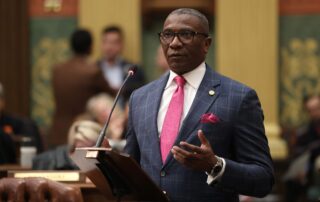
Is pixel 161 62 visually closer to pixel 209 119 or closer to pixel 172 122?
pixel 172 122

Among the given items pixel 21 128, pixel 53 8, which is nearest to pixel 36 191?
pixel 21 128

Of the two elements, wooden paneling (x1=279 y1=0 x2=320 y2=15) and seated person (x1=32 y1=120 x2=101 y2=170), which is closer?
seated person (x1=32 y1=120 x2=101 y2=170)

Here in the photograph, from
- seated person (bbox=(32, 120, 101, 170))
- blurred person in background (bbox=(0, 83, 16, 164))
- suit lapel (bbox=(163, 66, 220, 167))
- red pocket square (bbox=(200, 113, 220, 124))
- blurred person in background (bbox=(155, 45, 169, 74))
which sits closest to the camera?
red pocket square (bbox=(200, 113, 220, 124))

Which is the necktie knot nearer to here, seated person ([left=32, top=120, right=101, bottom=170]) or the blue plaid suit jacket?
the blue plaid suit jacket

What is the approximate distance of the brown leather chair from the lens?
5105mm

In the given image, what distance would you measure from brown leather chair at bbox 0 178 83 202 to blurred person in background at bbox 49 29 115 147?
4593 mm

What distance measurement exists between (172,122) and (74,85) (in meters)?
4.84

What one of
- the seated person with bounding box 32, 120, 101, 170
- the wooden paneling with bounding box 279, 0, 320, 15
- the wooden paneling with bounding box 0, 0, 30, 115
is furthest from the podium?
the wooden paneling with bounding box 0, 0, 30, 115

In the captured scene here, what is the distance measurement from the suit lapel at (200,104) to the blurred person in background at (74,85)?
463cm

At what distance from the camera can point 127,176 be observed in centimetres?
468

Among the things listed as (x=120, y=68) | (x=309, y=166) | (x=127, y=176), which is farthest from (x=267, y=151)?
(x=120, y=68)

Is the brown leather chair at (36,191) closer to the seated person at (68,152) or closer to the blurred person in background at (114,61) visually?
the seated person at (68,152)

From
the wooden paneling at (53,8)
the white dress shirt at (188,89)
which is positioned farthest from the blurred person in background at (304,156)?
the white dress shirt at (188,89)

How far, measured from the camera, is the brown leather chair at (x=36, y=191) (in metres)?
5.11
